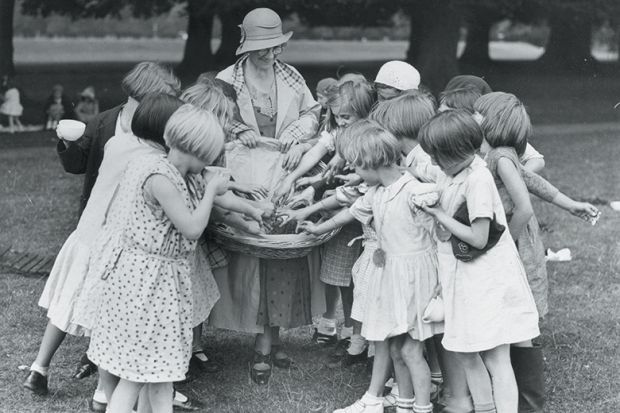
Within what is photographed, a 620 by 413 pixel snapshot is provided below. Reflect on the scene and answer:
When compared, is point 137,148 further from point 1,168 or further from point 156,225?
point 1,168

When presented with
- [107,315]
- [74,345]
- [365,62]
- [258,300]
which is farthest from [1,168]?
[365,62]

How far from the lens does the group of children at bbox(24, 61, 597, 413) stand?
392cm

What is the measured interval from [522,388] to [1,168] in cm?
863

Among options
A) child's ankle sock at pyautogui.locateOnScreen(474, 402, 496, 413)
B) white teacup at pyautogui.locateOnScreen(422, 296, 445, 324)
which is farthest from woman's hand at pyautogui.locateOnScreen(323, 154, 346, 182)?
child's ankle sock at pyautogui.locateOnScreen(474, 402, 496, 413)

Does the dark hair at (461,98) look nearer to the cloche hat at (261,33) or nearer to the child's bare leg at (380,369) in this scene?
the cloche hat at (261,33)

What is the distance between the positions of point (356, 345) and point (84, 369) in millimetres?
1522

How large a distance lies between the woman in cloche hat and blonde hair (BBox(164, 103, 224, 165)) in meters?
1.06

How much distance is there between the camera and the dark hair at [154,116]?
410 centimetres

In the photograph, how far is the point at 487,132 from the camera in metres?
4.45

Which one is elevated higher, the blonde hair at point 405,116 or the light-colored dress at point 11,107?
the blonde hair at point 405,116

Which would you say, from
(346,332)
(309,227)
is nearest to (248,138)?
(309,227)

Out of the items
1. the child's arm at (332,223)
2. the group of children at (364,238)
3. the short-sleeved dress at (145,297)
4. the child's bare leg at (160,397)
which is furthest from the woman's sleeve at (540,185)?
the child's bare leg at (160,397)

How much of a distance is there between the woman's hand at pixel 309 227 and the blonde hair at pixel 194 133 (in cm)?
84

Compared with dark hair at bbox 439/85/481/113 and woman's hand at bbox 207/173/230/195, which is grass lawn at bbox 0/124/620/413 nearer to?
woman's hand at bbox 207/173/230/195
